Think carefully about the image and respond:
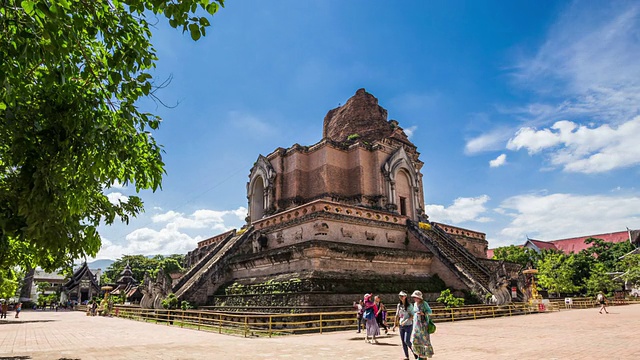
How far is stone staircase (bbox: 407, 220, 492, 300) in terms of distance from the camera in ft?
67.7

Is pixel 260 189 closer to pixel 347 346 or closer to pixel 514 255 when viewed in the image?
pixel 347 346

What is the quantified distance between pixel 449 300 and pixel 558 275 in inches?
1072

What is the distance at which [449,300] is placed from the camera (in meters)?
19.0

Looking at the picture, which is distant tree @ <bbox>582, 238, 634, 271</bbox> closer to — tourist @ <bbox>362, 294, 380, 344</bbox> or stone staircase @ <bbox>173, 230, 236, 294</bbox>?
stone staircase @ <bbox>173, 230, 236, 294</bbox>

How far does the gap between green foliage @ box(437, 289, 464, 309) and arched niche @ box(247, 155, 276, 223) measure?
13.9m

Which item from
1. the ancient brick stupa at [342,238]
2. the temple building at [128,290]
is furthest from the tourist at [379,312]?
the temple building at [128,290]

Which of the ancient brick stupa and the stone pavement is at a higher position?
the ancient brick stupa

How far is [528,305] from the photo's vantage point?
22.5 m

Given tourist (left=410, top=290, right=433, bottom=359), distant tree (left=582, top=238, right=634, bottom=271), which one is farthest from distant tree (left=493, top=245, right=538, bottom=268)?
tourist (left=410, top=290, right=433, bottom=359)

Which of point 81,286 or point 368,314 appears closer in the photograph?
point 368,314

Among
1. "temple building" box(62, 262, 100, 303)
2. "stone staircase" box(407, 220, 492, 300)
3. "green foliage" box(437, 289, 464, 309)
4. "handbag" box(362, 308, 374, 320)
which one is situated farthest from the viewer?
"temple building" box(62, 262, 100, 303)

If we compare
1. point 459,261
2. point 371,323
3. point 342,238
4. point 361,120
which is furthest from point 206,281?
point 361,120

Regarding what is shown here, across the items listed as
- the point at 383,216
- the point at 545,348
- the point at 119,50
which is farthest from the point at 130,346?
the point at 383,216

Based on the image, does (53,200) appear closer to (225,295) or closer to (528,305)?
(225,295)
